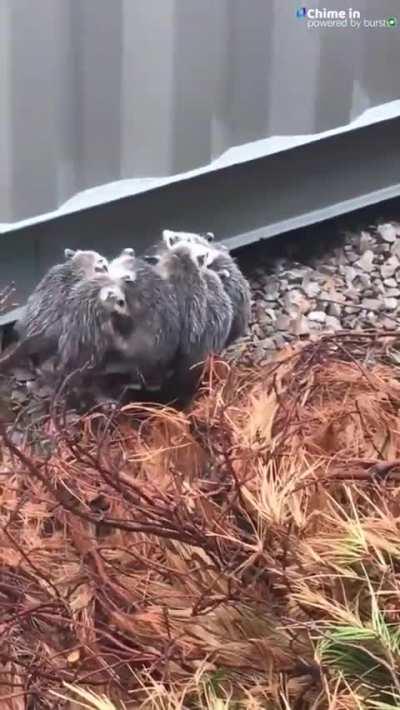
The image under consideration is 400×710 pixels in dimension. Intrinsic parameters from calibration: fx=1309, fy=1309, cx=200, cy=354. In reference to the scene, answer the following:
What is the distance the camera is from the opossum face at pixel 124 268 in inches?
115

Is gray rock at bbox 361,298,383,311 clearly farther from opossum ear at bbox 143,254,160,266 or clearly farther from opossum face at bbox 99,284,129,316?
opossum face at bbox 99,284,129,316

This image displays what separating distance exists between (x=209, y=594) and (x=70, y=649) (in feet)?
0.68

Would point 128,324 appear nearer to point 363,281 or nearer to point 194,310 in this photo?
point 194,310

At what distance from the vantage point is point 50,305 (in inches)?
116

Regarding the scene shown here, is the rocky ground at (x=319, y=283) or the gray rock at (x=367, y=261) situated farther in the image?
the gray rock at (x=367, y=261)

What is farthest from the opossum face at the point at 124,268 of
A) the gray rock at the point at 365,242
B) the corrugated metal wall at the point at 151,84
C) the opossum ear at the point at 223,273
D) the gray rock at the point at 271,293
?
the gray rock at the point at 365,242

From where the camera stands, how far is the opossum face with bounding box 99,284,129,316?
287 cm

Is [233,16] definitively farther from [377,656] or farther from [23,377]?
[377,656]

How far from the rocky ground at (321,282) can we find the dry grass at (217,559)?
3.89 feet

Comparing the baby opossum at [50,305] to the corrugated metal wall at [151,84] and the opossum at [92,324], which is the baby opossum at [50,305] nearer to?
the opossum at [92,324]

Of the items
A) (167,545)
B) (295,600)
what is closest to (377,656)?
(295,600)

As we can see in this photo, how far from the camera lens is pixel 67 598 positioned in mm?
1905

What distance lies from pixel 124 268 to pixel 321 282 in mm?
1066

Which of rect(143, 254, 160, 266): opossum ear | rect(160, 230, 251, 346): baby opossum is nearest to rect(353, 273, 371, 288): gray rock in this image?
rect(160, 230, 251, 346): baby opossum
